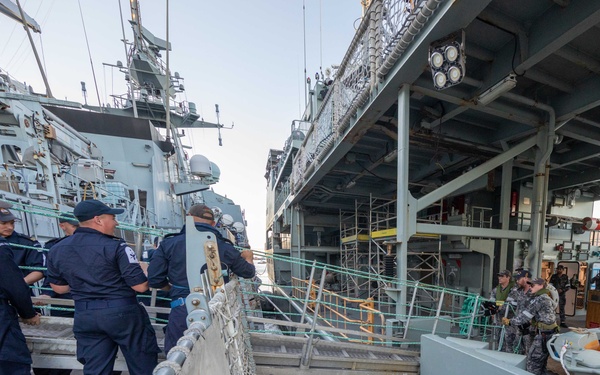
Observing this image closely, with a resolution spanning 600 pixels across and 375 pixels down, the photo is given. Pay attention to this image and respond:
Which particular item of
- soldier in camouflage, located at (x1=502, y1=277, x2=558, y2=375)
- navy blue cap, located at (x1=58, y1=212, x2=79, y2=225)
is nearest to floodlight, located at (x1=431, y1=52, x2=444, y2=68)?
soldier in camouflage, located at (x1=502, y1=277, x2=558, y2=375)

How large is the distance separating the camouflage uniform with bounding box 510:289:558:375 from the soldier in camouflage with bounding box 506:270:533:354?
0.41ft

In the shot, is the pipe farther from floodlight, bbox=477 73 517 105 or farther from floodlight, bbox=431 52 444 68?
floodlight, bbox=431 52 444 68

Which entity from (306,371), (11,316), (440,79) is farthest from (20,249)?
(440,79)

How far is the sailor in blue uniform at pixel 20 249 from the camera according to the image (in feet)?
6.96

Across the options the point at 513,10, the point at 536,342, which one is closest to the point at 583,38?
the point at 513,10

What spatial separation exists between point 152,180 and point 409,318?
10542mm

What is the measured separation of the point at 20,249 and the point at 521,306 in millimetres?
6442

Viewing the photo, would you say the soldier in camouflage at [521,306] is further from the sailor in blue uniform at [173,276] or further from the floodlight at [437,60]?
the sailor in blue uniform at [173,276]

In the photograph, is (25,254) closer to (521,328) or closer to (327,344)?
(327,344)

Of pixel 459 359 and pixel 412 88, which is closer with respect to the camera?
pixel 459 359

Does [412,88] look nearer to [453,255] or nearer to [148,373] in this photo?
[148,373]

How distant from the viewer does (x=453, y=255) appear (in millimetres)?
7629

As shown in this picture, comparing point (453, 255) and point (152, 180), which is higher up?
point (152, 180)

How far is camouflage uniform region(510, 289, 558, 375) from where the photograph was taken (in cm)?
334
